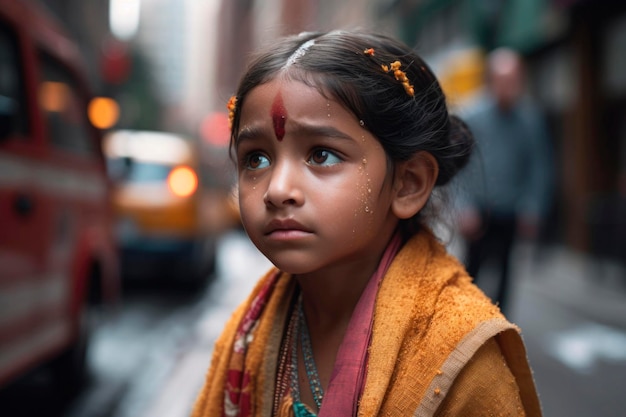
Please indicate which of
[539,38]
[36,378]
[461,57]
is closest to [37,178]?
[36,378]

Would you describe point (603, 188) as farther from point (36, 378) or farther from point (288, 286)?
point (288, 286)

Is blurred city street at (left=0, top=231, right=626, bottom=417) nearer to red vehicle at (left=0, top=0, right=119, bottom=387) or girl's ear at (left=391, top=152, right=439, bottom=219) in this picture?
red vehicle at (left=0, top=0, right=119, bottom=387)

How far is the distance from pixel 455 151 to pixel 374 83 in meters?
0.34

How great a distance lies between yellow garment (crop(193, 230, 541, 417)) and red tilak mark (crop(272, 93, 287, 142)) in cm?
39

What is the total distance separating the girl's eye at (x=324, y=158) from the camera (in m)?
1.45

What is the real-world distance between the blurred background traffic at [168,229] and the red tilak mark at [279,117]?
1.20 ft

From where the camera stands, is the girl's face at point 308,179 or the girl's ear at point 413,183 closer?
the girl's face at point 308,179

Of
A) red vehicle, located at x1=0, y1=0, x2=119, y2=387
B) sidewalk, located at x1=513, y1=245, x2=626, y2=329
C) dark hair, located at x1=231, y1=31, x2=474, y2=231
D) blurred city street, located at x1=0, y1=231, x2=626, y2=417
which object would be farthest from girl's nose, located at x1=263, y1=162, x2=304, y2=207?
sidewalk, located at x1=513, y1=245, x2=626, y2=329

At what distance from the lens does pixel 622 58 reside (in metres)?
10.6

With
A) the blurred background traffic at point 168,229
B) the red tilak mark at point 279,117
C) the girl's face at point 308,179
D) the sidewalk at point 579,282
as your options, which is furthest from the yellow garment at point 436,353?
the sidewalk at point 579,282

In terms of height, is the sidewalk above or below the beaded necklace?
below

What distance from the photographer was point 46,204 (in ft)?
12.9

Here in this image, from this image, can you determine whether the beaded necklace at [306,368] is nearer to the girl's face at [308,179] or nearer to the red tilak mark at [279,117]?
the girl's face at [308,179]

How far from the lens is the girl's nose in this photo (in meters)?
1.40
